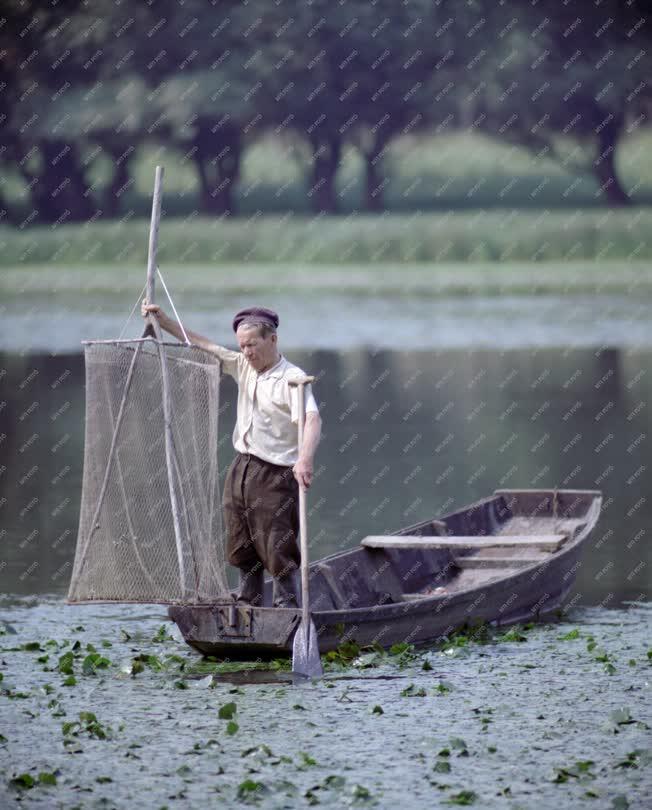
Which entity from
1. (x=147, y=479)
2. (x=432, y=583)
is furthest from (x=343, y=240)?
(x=147, y=479)

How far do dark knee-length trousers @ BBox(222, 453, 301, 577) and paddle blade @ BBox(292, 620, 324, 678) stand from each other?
41cm

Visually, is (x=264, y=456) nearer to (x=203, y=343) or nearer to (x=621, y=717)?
(x=203, y=343)

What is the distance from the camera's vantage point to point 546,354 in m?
28.3

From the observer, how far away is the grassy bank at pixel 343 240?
40.3 meters

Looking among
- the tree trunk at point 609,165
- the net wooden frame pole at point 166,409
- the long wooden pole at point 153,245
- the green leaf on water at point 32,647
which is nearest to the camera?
the long wooden pole at point 153,245

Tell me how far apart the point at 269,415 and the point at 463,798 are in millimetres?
2655

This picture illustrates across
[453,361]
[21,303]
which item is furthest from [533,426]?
[21,303]

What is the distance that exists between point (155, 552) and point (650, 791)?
9.52 ft

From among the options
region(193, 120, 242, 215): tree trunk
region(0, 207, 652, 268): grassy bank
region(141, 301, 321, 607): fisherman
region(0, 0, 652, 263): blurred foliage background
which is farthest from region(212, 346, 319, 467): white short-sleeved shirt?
region(193, 120, 242, 215): tree trunk

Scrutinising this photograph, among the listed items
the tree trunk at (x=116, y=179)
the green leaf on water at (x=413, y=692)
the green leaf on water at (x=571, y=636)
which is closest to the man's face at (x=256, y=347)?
the green leaf on water at (x=413, y=692)

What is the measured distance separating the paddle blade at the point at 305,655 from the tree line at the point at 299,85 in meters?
33.9

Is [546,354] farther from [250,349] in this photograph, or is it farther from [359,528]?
[250,349]

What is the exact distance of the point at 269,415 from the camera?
836 centimetres

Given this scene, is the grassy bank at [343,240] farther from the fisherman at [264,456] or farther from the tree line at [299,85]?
the fisherman at [264,456]
